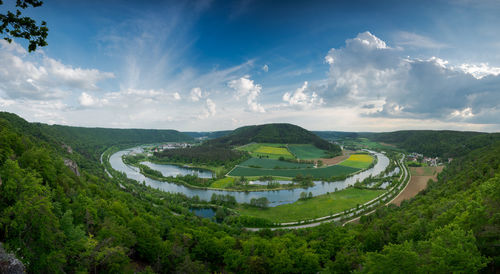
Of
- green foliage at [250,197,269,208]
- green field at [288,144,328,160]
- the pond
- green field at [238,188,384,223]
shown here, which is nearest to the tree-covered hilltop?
green field at [238,188,384,223]

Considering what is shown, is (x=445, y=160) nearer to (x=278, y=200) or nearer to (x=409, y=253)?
(x=278, y=200)

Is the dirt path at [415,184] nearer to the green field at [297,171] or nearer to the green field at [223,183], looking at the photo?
the green field at [297,171]

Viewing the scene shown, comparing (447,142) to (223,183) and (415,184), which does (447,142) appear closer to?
(415,184)

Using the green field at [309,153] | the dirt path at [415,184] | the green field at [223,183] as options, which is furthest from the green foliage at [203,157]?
the dirt path at [415,184]

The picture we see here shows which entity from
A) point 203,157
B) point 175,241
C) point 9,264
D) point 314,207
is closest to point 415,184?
point 314,207

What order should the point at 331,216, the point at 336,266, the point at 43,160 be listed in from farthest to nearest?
the point at 331,216, the point at 43,160, the point at 336,266

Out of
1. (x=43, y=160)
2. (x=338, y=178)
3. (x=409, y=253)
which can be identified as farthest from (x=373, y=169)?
(x=43, y=160)
